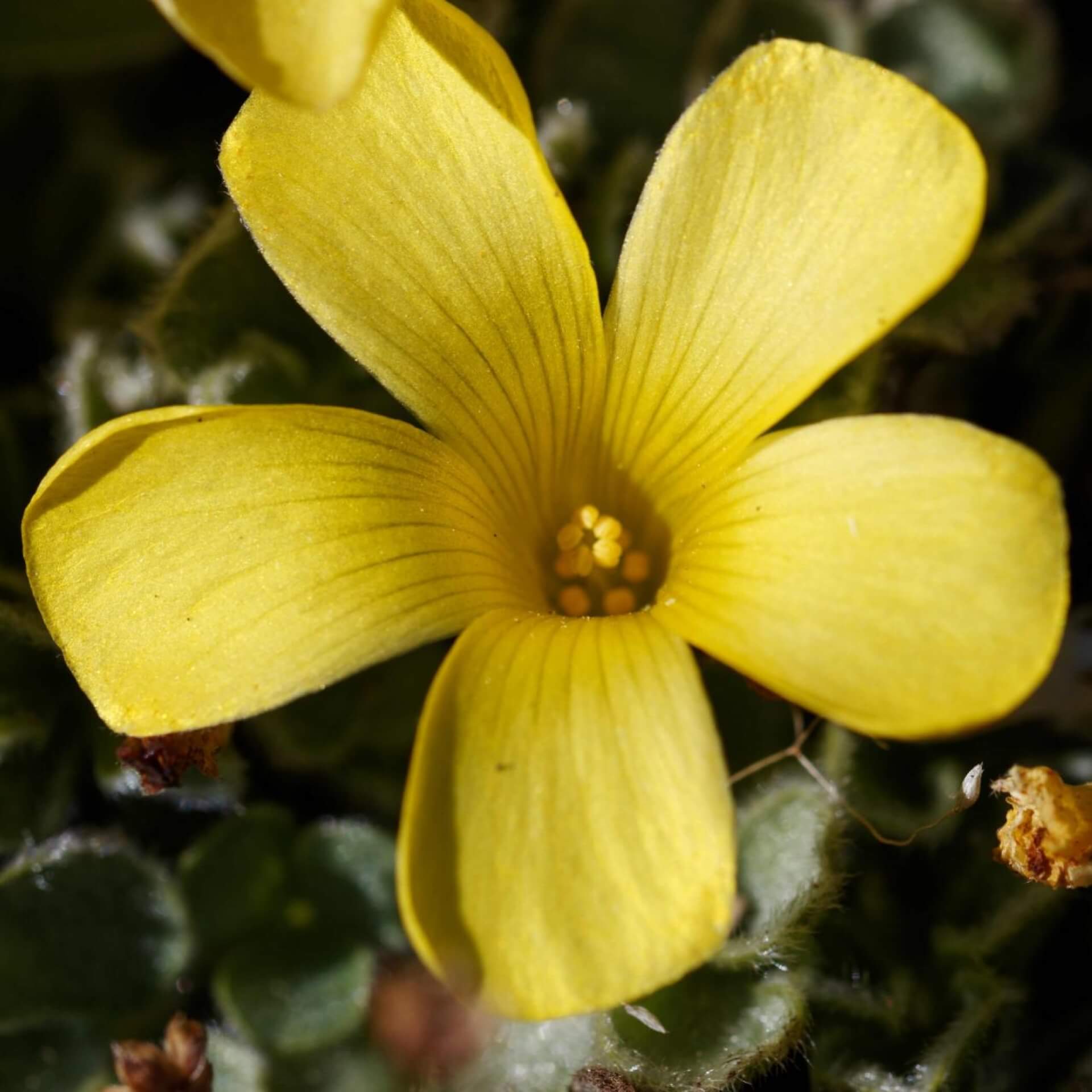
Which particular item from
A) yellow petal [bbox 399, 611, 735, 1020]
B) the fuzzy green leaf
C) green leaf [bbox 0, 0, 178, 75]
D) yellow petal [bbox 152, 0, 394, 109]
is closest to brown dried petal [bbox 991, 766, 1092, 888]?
the fuzzy green leaf

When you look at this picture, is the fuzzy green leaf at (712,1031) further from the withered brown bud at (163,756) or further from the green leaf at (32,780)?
the green leaf at (32,780)

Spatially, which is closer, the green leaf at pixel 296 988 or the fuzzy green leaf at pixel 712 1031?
the fuzzy green leaf at pixel 712 1031

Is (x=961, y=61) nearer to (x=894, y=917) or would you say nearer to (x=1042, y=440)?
(x=1042, y=440)

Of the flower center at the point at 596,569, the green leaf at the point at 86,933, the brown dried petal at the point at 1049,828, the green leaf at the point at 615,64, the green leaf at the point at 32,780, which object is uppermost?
the green leaf at the point at 615,64

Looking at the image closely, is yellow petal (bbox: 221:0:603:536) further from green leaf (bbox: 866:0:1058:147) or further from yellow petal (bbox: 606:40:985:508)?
green leaf (bbox: 866:0:1058:147)

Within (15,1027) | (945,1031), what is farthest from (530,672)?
(15,1027)

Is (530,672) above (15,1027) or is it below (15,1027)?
above

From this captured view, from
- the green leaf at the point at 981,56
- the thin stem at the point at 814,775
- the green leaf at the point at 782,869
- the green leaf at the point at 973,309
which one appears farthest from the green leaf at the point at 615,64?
the green leaf at the point at 782,869
